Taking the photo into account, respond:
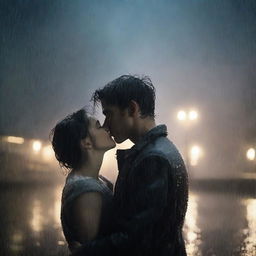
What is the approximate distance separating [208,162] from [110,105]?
62.1 m

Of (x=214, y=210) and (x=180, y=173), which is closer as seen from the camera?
(x=180, y=173)

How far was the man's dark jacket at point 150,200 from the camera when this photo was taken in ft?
7.30

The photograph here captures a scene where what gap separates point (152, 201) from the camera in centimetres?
222

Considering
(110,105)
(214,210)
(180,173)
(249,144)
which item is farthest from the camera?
(249,144)

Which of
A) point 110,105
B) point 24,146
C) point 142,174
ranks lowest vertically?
point 142,174

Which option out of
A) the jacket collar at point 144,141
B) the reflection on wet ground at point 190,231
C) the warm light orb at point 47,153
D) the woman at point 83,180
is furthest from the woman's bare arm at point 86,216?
the warm light orb at point 47,153

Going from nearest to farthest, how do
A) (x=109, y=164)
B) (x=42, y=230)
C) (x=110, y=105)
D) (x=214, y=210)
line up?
(x=110, y=105)
(x=42, y=230)
(x=214, y=210)
(x=109, y=164)

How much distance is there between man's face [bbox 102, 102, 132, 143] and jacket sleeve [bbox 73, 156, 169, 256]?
0.39m

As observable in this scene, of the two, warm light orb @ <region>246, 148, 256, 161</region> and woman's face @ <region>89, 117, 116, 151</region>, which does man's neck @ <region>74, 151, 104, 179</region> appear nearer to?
woman's face @ <region>89, 117, 116, 151</region>

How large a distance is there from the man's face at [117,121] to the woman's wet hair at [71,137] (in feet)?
1.63

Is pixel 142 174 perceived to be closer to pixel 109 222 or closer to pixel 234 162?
pixel 109 222

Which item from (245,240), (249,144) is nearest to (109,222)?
(245,240)

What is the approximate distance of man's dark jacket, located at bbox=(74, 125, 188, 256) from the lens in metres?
2.23

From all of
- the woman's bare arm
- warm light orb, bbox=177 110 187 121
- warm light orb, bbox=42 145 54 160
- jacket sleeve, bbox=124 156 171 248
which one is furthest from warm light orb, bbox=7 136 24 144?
jacket sleeve, bbox=124 156 171 248
